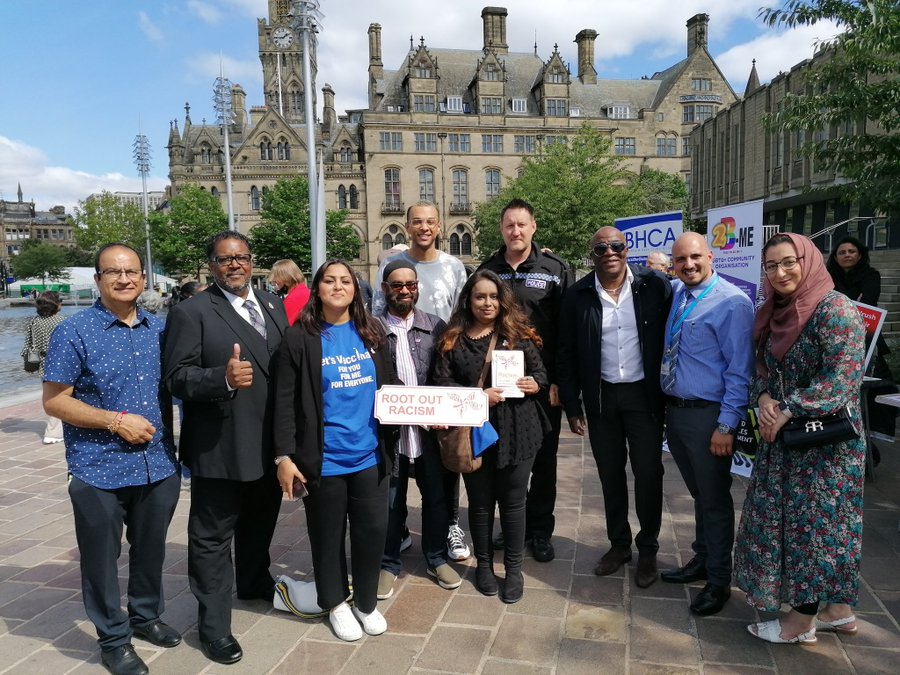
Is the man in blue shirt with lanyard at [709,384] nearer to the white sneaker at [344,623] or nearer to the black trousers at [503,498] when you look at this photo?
the black trousers at [503,498]

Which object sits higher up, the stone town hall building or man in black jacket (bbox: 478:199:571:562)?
the stone town hall building

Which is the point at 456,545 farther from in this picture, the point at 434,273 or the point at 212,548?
the point at 434,273

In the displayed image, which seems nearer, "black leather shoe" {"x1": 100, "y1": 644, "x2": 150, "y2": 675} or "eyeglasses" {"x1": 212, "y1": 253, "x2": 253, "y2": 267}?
"black leather shoe" {"x1": 100, "y1": 644, "x2": 150, "y2": 675}

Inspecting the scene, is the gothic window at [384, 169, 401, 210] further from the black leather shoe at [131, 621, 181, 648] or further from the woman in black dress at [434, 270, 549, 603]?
the black leather shoe at [131, 621, 181, 648]

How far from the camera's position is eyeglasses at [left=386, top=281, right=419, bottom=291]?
364cm

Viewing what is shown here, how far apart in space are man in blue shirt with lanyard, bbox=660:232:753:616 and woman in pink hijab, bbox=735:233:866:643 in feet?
0.59

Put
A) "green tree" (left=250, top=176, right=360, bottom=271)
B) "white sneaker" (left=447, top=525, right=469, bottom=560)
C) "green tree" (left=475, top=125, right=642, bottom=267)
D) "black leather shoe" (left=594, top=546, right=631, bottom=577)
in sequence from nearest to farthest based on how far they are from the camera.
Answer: "black leather shoe" (left=594, top=546, right=631, bottom=577) → "white sneaker" (left=447, top=525, right=469, bottom=560) → "green tree" (left=475, top=125, right=642, bottom=267) → "green tree" (left=250, top=176, right=360, bottom=271)

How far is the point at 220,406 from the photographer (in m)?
3.03

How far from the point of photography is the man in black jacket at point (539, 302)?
13.4 feet

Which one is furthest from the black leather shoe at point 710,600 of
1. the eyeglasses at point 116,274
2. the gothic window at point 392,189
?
the gothic window at point 392,189

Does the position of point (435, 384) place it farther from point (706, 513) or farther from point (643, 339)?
point (706, 513)

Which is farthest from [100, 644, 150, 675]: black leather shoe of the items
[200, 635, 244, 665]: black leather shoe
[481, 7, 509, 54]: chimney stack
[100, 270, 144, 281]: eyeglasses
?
[481, 7, 509, 54]: chimney stack

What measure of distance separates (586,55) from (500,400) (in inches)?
2728

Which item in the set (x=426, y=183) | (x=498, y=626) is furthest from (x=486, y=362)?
(x=426, y=183)
